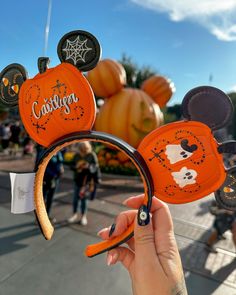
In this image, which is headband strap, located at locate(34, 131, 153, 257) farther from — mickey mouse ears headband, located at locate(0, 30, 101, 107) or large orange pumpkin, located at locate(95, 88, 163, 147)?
large orange pumpkin, located at locate(95, 88, 163, 147)

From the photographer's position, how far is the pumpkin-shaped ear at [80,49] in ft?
4.38

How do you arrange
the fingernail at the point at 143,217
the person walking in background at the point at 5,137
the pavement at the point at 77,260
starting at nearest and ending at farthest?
the fingernail at the point at 143,217 < the pavement at the point at 77,260 < the person walking in background at the point at 5,137

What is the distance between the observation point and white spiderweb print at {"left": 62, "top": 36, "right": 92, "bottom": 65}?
133 centimetres

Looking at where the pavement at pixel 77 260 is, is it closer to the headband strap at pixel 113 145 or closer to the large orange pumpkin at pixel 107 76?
the headband strap at pixel 113 145

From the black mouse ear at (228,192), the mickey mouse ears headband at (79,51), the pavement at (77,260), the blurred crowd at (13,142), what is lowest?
the blurred crowd at (13,142)

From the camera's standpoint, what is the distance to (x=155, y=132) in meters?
1.39

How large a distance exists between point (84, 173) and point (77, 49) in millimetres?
3424

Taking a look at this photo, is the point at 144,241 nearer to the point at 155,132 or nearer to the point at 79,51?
the point at 155,132

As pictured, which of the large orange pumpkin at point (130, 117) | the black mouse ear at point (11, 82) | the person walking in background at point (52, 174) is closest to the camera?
the black mouse ear at point (11, 82)

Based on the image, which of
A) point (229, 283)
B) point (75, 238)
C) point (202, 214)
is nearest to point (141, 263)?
point (229, 283)

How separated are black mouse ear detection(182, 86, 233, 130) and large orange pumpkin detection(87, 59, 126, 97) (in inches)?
290

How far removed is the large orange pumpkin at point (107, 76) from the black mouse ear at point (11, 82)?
23.6ft

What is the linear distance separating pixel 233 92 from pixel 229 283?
993 inches

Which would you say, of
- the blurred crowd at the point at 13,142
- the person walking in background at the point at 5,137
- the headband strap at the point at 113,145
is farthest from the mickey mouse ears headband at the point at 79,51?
the person walking in background at the point at 5,137
